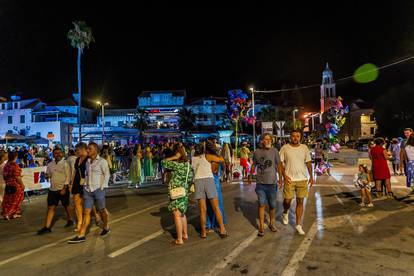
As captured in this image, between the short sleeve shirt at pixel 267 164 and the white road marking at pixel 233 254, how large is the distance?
1015 mm

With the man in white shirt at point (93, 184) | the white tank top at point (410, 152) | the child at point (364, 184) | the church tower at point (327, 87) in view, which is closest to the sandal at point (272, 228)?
the man in white shirt at point (93, 184)

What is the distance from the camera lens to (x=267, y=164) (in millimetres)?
6809

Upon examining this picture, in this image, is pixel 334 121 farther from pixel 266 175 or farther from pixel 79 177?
pixel 79 177

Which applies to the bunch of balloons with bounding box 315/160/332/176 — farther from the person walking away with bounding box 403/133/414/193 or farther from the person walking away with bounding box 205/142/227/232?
the person walking away with bounding box 205/142/227/232

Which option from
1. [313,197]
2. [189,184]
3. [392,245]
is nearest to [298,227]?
[392,245]

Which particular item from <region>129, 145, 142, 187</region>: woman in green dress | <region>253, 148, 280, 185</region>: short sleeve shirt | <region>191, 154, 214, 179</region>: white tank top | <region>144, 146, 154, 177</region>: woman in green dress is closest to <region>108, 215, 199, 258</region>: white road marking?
<region>191, 154, 214, 179</region>: white tank top

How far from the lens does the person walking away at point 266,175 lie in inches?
265

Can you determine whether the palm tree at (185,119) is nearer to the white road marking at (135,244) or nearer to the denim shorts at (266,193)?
the white road marking at (135,244)

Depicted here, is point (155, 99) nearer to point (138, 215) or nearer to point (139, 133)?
point (139, 133)

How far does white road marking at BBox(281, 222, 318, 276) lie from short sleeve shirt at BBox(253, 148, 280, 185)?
114 cm

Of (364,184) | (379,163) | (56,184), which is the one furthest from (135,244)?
(379,163)

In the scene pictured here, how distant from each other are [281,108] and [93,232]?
7613cm

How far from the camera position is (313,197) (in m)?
11.1

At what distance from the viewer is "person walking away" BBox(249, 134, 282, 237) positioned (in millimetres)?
6734
